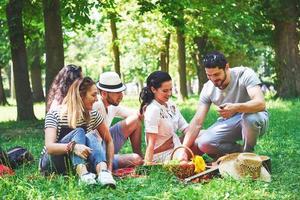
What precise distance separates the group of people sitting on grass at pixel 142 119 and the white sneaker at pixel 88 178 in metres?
0.09

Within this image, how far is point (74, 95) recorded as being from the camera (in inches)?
215

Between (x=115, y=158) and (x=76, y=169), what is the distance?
47.0 inches

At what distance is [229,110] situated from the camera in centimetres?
602

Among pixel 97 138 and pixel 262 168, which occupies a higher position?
pixel 97 138

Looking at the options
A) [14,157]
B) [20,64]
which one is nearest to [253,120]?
[14,157]

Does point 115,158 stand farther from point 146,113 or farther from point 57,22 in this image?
point 57,22

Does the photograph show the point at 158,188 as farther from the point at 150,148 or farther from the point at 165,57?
the point at 165,57

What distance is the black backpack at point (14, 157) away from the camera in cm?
663

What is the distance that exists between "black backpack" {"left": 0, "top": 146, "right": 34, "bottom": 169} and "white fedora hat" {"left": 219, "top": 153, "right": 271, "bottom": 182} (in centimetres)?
274

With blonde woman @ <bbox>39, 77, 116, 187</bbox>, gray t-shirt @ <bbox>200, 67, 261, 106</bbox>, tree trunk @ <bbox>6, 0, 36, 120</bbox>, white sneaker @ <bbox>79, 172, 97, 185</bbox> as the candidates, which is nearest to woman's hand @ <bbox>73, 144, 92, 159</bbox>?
blonde woman @ <bbox>39, 77, 116, 187</bbox>

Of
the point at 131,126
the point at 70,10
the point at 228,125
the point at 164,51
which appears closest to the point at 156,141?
the point at 131,126

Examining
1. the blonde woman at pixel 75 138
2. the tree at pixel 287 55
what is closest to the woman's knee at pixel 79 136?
the blonde woman at pixel 75 138

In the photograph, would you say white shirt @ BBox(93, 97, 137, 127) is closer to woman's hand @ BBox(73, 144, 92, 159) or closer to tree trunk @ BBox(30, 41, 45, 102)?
woman's hand @ BBox(73, 144, 92, 159)

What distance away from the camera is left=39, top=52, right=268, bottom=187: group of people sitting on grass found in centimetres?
544
